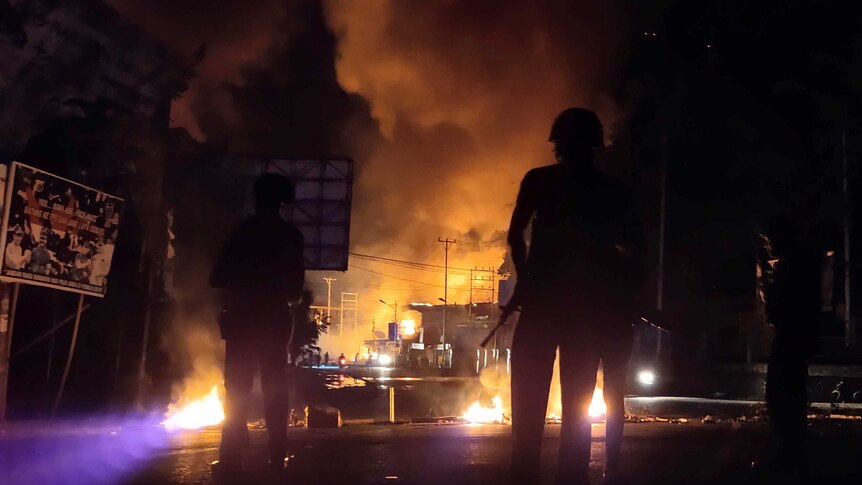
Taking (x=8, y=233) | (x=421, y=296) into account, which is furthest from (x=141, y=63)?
(x=421, y=296)

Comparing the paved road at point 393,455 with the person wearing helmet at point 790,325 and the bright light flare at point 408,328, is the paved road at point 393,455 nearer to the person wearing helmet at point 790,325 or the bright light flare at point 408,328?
the person wearing helmet at point 790,325

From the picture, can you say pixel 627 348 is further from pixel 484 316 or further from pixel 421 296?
pixel 421 296

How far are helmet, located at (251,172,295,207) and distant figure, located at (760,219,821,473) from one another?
2.88 m

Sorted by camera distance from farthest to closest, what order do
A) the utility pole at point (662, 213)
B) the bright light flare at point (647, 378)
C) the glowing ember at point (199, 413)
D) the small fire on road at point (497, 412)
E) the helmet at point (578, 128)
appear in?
the utility pole at point (662, 213) < the bright light flare at point (647, 378) < the small fire on road at point (497, 412) < the glowing ember at point (199, 413) < the helmet at point (578, 128)

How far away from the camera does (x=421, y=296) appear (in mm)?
88625

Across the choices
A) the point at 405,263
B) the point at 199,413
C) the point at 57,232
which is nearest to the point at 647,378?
the point at 199,413

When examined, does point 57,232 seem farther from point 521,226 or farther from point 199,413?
point 521,226

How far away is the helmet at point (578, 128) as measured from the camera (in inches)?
137

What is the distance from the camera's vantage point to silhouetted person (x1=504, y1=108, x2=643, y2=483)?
11.0ft

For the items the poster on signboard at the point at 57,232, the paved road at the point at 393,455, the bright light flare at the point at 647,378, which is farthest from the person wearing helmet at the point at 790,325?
the bright light flare at the point at 647,378

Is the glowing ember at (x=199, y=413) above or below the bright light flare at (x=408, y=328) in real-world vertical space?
below

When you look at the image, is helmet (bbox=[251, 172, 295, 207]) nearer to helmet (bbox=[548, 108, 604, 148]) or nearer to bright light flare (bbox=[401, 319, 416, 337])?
helmet (bbox=[548, 108, 604, 148])

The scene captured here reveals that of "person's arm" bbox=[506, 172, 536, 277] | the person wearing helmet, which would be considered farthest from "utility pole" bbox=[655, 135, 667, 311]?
"person's arm" bbox=[506, 172, 536, 277]

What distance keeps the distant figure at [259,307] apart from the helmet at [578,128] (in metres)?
1.60
